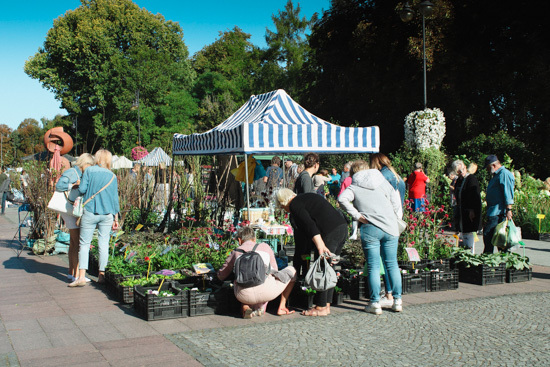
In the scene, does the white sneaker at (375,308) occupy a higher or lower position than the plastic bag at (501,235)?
lower

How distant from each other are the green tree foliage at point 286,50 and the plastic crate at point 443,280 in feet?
127

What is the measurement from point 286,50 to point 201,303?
42.5 m

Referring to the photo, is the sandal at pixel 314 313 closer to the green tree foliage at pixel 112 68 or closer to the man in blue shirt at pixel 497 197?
the man in blue shirt at pixel 497 197

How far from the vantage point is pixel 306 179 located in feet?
25.1

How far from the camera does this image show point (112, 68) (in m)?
41.7

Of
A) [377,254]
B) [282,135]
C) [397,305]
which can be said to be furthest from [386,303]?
[282,135]

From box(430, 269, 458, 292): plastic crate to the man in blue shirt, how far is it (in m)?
1.24

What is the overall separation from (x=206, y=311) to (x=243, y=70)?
45.1m

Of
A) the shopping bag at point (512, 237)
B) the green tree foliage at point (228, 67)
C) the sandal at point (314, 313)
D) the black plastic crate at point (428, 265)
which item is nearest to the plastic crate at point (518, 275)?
the shopping bag at point (512, 237)

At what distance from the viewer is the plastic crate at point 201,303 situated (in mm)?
5895

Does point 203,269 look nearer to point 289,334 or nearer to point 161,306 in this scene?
point 161,306

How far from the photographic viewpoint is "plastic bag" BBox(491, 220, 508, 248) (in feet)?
25.0

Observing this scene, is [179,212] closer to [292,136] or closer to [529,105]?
[292,136]

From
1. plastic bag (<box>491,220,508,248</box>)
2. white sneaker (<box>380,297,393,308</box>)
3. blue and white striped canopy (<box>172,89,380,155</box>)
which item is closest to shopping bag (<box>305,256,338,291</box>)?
white sneaker (<box>380,297,393,308</box>)
